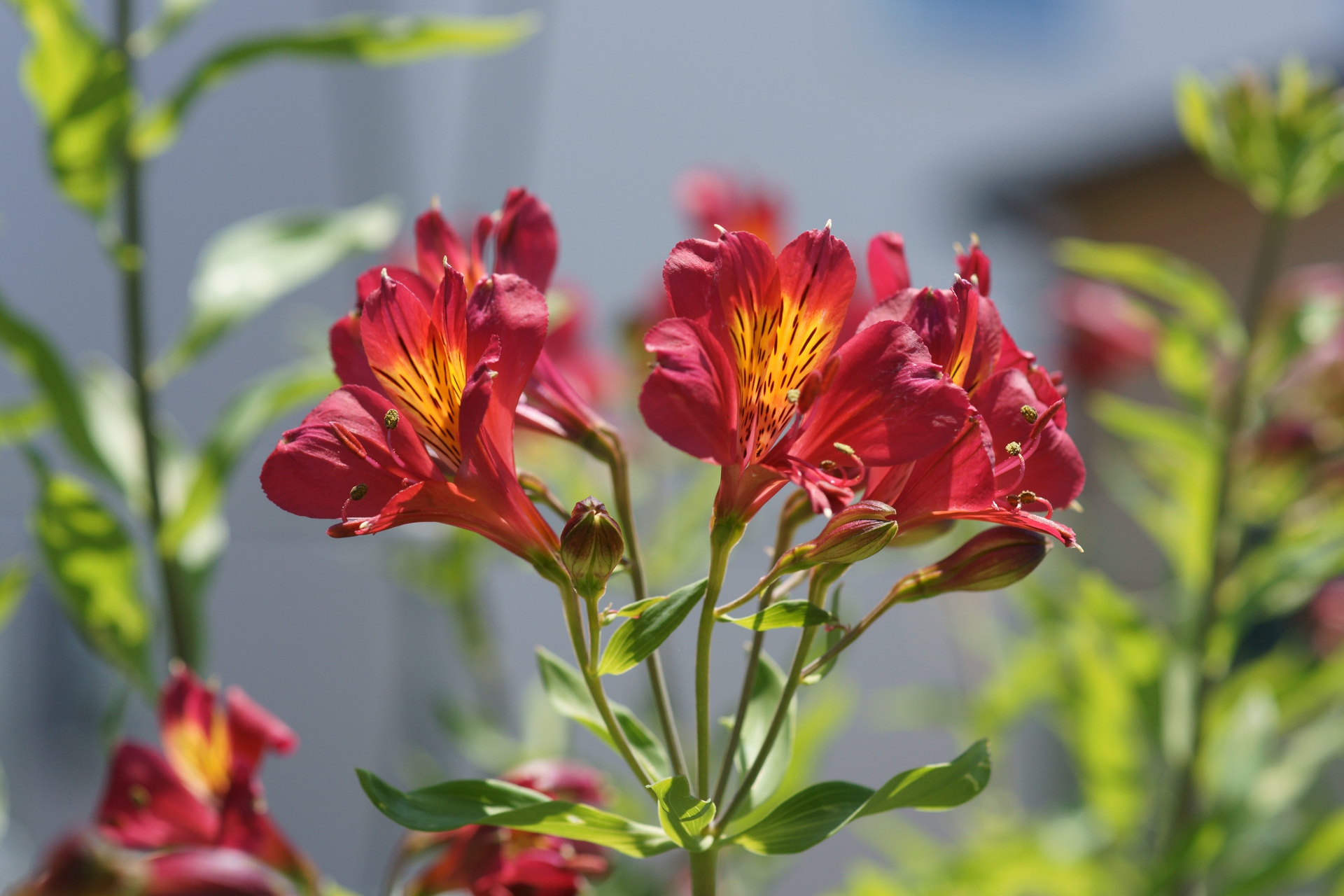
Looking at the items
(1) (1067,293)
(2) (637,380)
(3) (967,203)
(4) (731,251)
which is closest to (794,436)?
(4) (731,251)

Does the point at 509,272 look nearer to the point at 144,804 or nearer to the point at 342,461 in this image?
the point at 342,461

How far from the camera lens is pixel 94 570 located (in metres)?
0.64

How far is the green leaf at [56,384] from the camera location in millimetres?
663

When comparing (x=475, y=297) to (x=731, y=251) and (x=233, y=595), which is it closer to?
(x=731, y=251)

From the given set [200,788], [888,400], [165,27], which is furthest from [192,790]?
[165,27]

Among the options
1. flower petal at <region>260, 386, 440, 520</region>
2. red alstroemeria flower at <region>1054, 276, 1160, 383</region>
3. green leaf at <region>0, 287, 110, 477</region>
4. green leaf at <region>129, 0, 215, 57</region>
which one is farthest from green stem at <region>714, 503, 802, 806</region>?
red alstroemeria flower at <region>1054, 276, 1160, 383</region>

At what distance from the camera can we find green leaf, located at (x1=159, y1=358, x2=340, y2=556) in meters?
0.67

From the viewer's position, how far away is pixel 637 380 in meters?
1.21

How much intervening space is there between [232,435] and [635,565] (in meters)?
0.40

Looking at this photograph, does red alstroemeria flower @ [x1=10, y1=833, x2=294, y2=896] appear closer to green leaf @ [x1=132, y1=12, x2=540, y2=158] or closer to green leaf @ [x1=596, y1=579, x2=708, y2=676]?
green leaf @ [x1=596, y1=579, x2=708, y2=676]

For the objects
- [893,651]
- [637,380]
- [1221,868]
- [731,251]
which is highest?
[731,251]

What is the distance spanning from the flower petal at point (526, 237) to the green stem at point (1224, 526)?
63 centimetres

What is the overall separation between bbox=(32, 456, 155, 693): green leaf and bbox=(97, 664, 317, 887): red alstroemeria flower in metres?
0.16

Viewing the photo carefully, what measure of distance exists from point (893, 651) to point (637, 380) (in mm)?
1795
